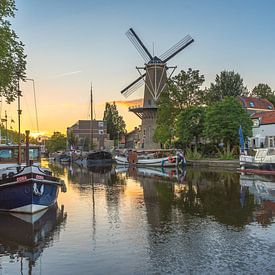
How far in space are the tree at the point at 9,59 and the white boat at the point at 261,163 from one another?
23.4m

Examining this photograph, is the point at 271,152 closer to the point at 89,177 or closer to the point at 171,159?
the point at 89,177

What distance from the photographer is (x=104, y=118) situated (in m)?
140

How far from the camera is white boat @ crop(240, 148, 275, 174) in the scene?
36.4 metres

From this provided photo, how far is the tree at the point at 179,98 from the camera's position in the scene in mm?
66625

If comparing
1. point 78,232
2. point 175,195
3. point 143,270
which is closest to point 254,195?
point 175,195

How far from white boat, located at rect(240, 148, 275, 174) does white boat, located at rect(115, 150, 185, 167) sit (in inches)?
553

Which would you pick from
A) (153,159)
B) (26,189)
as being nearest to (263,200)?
(26,189)

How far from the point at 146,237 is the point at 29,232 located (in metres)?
4.15

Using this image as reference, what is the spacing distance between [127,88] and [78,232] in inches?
2678

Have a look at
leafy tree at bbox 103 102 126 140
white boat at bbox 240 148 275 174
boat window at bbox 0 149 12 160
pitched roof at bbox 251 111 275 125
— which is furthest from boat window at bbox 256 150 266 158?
leafy tree at bbox 103 102 126 140

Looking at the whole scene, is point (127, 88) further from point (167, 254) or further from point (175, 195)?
point (167, 254)

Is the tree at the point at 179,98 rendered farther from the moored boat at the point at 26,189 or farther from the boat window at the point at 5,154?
the moored boat at the point at 26,189

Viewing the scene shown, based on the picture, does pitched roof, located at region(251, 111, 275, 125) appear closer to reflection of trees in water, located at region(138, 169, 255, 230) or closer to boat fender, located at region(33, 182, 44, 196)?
reflection of trees in water, located at region(138, 169, 255, 230)

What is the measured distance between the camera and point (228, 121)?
171 feet
